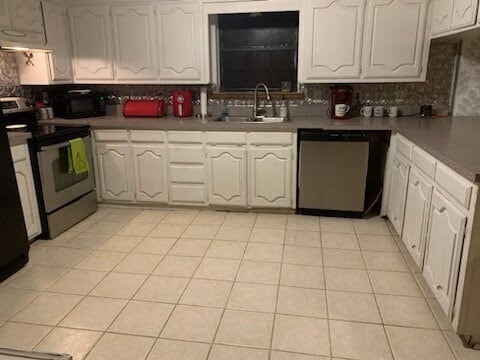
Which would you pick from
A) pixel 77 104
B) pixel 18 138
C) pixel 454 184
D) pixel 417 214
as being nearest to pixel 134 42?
pixel 77 104

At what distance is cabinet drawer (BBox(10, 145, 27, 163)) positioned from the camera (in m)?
2.67

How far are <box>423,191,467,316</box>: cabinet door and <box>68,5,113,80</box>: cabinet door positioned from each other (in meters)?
3.13

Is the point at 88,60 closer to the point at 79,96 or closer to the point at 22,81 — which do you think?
the point at 79,96

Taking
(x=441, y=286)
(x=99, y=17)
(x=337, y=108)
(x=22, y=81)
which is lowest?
(x=441, y=286)

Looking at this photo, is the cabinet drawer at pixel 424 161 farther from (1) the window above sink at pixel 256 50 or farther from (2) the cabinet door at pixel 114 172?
(2) the cabinet door at pixel 114 172

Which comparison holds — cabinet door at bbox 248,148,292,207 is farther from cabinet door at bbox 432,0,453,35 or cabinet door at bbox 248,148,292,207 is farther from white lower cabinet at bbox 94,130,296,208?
cabinet door at bbox 432,0,453,35

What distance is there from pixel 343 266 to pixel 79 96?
2904 millimetres

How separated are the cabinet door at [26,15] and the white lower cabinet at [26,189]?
1.05 meters

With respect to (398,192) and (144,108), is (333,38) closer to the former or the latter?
(398,192)

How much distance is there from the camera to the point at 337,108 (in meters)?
3.40

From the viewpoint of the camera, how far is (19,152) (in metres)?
2.73

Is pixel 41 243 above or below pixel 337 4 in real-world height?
below

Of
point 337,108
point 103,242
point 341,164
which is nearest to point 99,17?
point 103,242

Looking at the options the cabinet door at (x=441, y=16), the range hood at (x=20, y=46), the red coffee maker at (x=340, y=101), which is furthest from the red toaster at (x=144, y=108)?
the cabinet door at (x=441, y=16)
